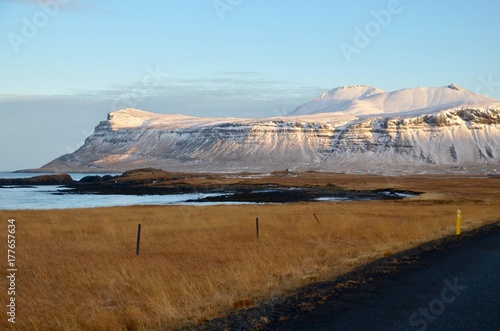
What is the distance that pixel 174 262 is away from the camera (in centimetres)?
1984

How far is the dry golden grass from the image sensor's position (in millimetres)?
12700

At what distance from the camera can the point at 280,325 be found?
10703mm

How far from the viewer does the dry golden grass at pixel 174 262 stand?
12700 millimetres

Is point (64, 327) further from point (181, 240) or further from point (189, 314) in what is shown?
point (181, 240)

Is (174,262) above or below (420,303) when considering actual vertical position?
below

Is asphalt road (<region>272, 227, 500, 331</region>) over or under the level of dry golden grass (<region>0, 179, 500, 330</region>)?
over

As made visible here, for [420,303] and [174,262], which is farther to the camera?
[174,262]

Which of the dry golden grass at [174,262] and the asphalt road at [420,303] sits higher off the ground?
the asphalt road at [420,303]

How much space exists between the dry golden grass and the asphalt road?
1975 mm

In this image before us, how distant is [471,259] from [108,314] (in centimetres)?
1059

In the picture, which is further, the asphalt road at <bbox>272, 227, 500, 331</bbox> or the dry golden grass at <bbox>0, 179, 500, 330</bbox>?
the dry golden grass at <bbox>0, 179, 500, 330</bbox>

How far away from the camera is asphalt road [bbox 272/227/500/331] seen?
34.3 ft

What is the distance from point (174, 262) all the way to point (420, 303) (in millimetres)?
9598

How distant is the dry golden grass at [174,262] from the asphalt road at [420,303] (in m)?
1.98
